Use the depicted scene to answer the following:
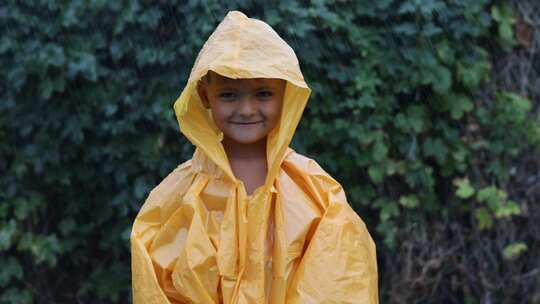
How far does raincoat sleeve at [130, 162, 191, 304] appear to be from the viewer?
3.04 meters

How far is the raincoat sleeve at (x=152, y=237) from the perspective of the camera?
3.04 m

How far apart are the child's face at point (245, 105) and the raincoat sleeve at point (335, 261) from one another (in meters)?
0.27

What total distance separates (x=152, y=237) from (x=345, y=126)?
1737 mm

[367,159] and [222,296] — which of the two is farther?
[367,159]

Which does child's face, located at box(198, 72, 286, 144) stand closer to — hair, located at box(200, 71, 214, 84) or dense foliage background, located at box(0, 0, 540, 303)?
hair, located at box(200, 71, 214, 84)

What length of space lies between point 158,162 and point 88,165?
1.41ft

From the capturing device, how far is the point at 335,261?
9.95ft

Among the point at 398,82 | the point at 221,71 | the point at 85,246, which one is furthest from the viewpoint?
the point at 85,246

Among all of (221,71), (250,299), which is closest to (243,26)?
(221,71)

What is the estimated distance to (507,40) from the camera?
483cm

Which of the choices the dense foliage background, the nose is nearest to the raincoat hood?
the nose

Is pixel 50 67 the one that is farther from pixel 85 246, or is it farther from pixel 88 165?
pixel 85 246

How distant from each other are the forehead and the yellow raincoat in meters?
0.06

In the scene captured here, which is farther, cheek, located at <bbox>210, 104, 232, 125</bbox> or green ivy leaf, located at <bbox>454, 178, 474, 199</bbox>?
green ivy leaf, located at <bbox>454, 178, 474, 199</bbox>
